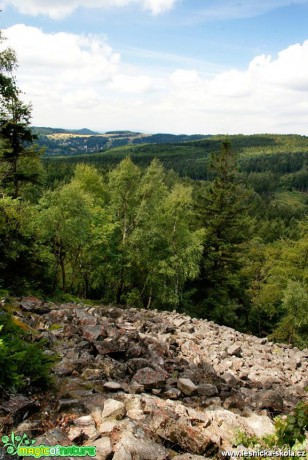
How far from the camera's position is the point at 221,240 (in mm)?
33750

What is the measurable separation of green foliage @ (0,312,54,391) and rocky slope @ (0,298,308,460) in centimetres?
41

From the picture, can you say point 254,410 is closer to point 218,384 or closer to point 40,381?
point 218,384

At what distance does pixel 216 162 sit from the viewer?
35.0 metres

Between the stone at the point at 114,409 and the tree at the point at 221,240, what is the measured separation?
2520cm

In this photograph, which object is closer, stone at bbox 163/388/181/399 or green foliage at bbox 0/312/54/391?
green foliage at bbox 0/312/54/391

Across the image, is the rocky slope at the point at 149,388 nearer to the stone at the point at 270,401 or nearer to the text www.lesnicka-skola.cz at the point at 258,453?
the stone at the point at 270,401

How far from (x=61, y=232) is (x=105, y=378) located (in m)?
16.1

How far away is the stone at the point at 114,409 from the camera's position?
8086 mm

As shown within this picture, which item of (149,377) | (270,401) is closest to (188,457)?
(149,377)

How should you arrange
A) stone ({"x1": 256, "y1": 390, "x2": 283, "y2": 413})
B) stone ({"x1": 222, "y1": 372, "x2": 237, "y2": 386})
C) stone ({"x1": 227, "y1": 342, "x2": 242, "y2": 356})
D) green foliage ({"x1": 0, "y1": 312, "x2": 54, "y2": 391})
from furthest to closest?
1. stone ({"x1": 227, "y1": 342, "x2": 242, "y2": 356})
2. stone ({"x1": 222, "y1": 372, "x2": 237, "y2": 386})
3. stone ({"x1": 256, "y1": 390, "x2": 283, "y2": 413})
4. green foliage ({"x1": 0, "y1": 312, "x2": 54, "y2": 391})

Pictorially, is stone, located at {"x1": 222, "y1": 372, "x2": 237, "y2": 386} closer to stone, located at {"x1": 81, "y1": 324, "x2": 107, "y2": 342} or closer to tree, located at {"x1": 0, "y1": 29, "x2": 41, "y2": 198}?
stone, located at {"x1": 81, "y1": 324, "x2": 107, "y2": 342}

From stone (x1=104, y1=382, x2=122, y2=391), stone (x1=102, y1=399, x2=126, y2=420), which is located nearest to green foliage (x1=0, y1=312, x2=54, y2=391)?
stone (x1=102, y1=399, x2=126, y2=420)

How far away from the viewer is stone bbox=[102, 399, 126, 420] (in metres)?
8.09

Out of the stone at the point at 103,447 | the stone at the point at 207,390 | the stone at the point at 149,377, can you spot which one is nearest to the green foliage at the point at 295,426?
the stone at the point at 103,447
